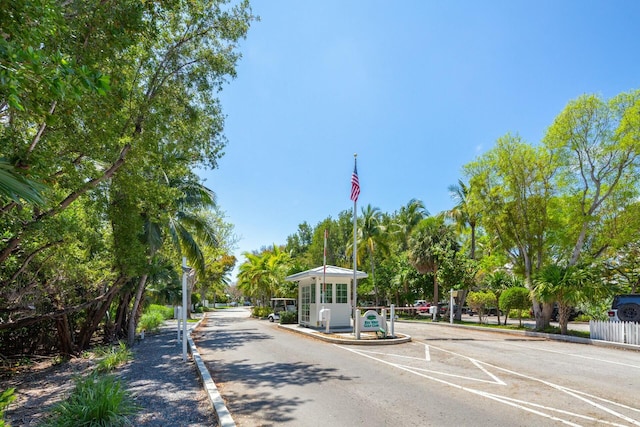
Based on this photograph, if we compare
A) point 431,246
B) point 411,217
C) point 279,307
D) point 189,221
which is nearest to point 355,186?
point 189,221

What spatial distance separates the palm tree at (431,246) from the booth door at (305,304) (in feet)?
40.2

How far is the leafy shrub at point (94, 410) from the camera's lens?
5.03 metres

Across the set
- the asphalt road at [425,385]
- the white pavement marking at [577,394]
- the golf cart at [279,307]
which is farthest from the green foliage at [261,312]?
the white pavement marking at [577,394]

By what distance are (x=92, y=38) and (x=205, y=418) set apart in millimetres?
6551

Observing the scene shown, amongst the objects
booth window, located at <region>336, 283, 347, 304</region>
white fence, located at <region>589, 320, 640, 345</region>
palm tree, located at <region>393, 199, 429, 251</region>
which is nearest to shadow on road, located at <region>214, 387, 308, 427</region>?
booth window, located at <region>336, 283, 347, 304</region>

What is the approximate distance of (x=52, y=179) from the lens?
743cm

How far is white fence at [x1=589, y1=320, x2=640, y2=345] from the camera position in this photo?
1408 cm

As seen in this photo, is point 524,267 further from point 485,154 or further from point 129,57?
point 129,57

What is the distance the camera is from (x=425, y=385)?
778 cm

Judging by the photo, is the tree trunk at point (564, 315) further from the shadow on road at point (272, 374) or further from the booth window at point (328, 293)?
the shadow on road at point (272, 374)

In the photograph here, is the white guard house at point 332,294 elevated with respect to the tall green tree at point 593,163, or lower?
lower

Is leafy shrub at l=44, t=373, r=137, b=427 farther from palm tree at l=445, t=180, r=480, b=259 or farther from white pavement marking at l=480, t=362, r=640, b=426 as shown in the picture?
palm tree at l=445, t=180, r=480, b=259

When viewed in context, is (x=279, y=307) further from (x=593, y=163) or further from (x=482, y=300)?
(x=593, y=163)

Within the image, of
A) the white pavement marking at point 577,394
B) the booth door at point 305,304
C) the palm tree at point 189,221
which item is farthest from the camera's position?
the booth door at point 305,304
